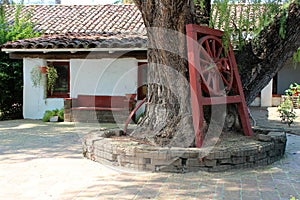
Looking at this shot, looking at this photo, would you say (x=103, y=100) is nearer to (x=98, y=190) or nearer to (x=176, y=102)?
(x=176, y=102)

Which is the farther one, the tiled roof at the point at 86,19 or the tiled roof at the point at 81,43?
the tiled roof at the point at 86,19

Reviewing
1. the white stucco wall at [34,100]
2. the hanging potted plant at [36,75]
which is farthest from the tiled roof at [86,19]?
the hanging potted plant at [36,75]

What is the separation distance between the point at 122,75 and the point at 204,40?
611cm

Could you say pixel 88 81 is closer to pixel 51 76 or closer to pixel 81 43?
pixel 51 76

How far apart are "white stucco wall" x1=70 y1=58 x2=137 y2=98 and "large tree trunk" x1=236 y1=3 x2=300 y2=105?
5.43 meters

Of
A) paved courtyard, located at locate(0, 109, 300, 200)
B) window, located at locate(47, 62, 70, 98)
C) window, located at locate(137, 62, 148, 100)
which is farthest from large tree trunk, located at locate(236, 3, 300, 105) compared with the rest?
window, located at locate(47, 62, 70, 98)

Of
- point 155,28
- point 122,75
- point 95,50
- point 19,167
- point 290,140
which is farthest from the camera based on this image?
point 122,75

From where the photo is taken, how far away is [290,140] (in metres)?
6.94

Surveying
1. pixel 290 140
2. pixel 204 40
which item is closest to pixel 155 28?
pixel 204 40

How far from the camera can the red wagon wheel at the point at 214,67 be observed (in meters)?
4.84

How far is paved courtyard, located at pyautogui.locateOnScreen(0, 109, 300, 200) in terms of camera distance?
351cm

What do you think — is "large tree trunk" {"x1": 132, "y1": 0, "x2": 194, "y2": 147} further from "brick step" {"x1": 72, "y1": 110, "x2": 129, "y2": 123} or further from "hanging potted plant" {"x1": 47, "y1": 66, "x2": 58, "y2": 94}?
"hanging potted plant" {"x1": 47, "y1": 66, "x2": 58, "y2": 94}

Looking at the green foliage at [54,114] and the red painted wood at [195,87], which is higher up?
the red painted wood at [195,87]

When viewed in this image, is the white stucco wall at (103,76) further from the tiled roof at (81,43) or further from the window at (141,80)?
the tiled roof at (81,43)
